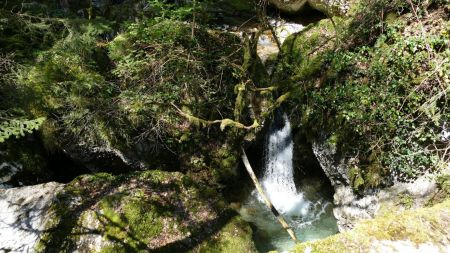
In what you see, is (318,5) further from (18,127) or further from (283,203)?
(18,127)

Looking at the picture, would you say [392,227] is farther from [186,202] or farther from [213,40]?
[213,40]

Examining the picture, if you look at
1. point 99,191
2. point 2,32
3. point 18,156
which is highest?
point 2,32

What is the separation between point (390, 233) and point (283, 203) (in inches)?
271

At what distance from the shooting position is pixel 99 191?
6414mm

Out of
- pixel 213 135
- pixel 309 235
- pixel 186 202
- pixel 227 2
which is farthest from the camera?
→ pixel 227 2

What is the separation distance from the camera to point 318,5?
10750mm

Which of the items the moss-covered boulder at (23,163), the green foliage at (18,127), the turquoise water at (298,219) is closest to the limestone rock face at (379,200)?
the turquoise water at (298,219)

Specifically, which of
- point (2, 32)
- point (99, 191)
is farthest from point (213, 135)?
point (2, 32)

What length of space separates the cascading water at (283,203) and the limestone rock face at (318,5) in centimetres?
400

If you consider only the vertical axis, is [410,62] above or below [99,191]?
above

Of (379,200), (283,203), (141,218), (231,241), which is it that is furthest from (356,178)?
(141,218)

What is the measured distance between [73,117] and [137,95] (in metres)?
1.53

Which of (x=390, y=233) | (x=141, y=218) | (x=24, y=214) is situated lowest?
(x=141, y=218)

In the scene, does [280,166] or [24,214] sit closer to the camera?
[24,214]
